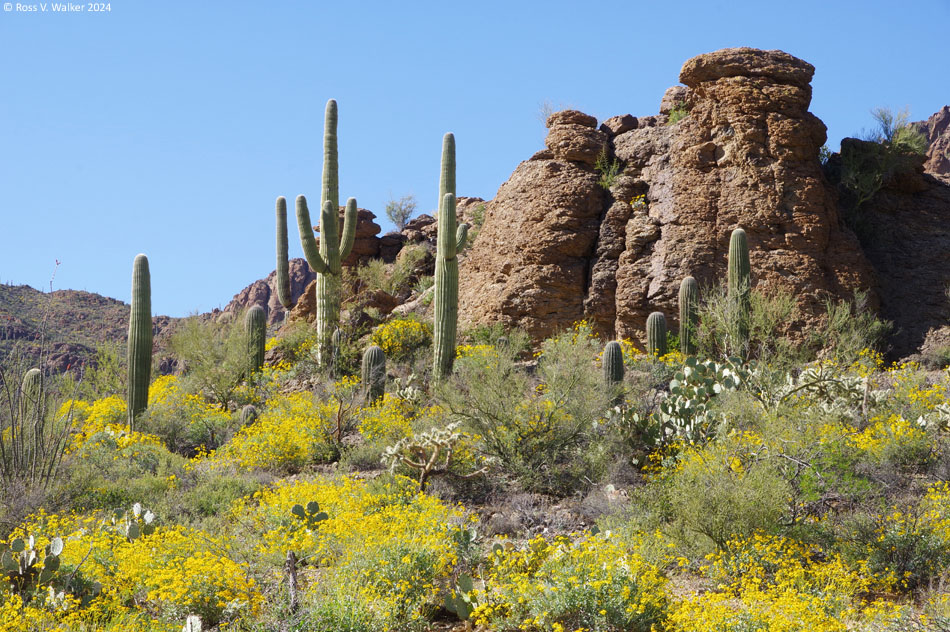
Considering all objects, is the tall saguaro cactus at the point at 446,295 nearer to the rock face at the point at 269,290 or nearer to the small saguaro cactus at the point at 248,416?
the small saguaro cactus at the point at 248,416

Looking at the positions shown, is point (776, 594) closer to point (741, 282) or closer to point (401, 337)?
point (741, 282)

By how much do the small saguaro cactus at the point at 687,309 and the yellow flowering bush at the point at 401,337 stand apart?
18.7 ft

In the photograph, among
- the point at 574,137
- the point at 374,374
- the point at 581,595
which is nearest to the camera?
the point at 581,595

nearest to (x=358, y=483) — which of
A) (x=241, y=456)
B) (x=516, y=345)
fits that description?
(x=241, y=456)

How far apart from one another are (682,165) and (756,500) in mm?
11952

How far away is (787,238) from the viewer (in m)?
16.9

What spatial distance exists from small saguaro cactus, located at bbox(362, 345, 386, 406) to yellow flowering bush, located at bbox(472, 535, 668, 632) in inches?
302

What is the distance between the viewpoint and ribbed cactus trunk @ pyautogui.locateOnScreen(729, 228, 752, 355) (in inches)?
587

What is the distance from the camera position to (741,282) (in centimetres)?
1521

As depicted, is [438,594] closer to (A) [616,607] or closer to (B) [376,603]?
(B) [376,603]

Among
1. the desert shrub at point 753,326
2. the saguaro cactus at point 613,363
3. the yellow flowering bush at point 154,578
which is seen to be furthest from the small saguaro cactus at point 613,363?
the yellow flowering bush at point 154,578

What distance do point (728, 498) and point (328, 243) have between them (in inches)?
474

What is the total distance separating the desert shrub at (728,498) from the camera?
7.59 m

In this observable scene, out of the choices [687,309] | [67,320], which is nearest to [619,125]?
[687,309]
